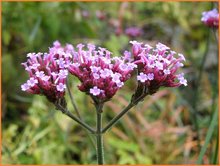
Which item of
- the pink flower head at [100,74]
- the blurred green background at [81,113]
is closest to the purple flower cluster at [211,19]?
the blurred green background at [81,113]

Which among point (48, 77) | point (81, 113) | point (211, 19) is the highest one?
point (211, 19)

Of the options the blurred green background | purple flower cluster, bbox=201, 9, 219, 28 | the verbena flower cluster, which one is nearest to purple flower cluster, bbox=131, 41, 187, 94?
the verbena flower cluster

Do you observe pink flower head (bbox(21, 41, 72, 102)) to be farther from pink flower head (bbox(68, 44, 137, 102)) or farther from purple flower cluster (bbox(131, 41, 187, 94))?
purple flower cluster (bbox(131, 41, 187, 94))

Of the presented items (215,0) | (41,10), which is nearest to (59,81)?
(215,0)

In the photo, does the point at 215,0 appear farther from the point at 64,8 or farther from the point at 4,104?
the point at 4,104

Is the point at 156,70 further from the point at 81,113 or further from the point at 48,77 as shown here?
the point at 81,113

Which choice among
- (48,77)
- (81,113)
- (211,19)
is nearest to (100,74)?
(48,77)
